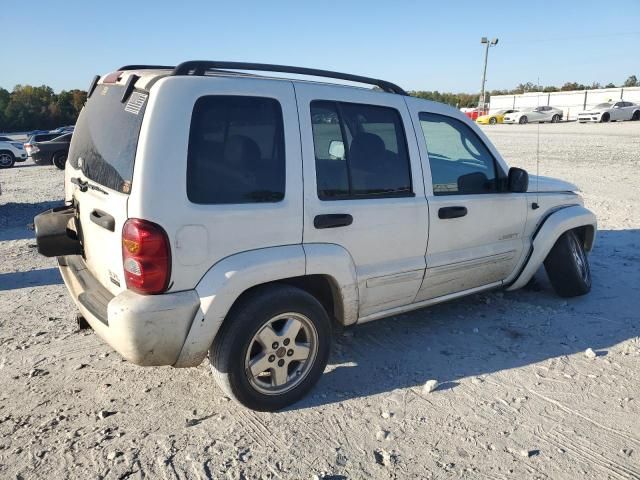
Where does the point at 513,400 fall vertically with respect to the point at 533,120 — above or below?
below

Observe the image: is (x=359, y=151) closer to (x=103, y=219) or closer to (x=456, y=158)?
(x=456, y=158)

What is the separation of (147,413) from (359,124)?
91.5 inches

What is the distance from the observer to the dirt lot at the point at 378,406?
107 inches

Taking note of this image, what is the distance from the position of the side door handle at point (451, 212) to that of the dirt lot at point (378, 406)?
1.05 metres

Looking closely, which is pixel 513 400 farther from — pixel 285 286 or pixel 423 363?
pixel 285 286

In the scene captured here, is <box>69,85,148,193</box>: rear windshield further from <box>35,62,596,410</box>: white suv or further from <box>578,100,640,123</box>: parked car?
<box>578,100,640,123</box>: parked car

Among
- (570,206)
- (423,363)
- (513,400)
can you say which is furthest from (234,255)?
(570,206)

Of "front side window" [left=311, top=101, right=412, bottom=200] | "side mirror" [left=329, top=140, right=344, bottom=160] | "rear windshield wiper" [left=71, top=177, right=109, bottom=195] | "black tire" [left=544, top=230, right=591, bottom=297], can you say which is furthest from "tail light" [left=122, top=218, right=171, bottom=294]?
"black tire" [left=544, top=230, right=591, bottom=297]

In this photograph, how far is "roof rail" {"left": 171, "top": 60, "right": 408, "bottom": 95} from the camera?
2.96 meters

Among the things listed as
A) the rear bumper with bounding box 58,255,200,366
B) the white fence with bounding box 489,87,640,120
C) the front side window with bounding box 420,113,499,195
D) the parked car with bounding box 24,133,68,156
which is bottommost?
the rear bumper with bounding box 58,255,200,366

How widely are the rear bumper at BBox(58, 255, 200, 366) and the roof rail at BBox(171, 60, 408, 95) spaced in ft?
4.20

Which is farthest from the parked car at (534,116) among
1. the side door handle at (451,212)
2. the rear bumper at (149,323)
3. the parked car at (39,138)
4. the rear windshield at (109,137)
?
the rear bumper at (149,323)

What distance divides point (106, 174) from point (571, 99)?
188 feet

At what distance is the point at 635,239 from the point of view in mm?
6883
